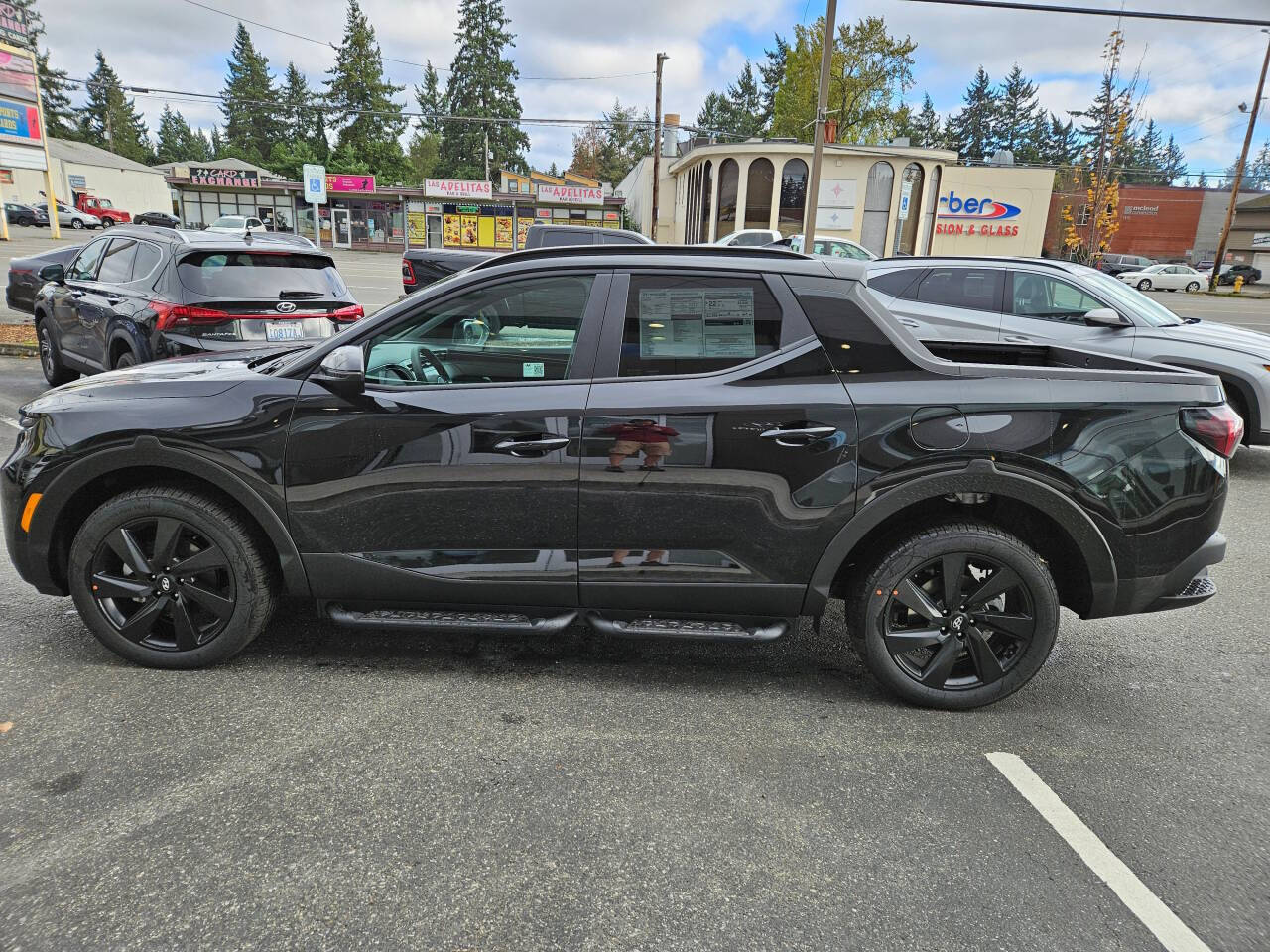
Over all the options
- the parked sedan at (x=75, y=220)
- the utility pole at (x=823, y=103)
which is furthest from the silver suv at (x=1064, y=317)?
the parked sedan at (x=75, y=220)

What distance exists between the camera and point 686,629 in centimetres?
315

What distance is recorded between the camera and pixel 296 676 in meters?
3.38

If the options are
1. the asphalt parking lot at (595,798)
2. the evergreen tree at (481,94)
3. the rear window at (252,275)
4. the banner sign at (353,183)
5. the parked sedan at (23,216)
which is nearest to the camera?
the asphalt parking lot at (595,798)

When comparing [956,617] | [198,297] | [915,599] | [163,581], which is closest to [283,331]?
[198,297]

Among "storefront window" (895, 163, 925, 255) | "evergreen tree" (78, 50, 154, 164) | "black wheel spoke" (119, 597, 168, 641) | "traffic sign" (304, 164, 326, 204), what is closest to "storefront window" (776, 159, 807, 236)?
"storefront window" (895, 163, 925, 255)

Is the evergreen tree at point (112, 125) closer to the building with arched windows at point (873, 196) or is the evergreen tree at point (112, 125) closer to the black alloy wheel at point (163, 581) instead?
the building with arched windows at point (873, 196)

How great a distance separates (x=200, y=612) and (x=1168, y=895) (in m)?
3.65

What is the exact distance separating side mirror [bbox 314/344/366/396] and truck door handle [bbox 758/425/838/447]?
159 centimetres

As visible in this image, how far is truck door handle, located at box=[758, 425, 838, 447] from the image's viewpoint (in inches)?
118

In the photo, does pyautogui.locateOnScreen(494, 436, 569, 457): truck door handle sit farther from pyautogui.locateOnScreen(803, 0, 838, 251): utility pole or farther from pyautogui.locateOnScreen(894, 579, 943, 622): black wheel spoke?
pyautogui.locateOnScreen(803, 0, 838, 251): utility pole

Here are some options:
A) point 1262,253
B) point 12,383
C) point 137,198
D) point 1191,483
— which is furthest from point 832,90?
point 137,198

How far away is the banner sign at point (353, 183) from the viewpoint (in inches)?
1887

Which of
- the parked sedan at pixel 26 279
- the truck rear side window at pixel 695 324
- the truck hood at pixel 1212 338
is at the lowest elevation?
the parked sedan at pixel 26 279

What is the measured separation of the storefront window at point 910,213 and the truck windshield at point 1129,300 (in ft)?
93.9
